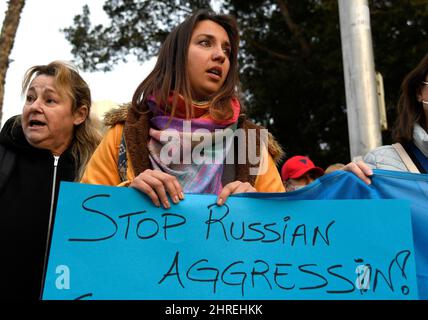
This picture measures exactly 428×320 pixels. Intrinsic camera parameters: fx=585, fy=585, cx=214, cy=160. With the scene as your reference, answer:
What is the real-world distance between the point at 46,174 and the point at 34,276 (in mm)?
440

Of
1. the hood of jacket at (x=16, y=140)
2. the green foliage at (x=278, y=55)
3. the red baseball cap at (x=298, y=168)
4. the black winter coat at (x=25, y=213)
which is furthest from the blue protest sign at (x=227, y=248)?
the green foliage at (x=278, y=55)

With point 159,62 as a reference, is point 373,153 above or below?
below

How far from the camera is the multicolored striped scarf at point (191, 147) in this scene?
79.5 inches

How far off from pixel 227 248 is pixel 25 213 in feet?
3.28

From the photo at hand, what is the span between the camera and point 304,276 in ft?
5.92

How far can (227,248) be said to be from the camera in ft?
5.98

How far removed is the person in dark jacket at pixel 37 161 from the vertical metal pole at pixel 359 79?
9.22ft

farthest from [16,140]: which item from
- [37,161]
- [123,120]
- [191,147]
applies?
[191,147]

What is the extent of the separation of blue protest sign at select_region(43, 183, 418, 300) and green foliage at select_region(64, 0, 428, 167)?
9.08m

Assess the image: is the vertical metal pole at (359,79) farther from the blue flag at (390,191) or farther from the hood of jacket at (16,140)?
the hood of jacket at (16,140)

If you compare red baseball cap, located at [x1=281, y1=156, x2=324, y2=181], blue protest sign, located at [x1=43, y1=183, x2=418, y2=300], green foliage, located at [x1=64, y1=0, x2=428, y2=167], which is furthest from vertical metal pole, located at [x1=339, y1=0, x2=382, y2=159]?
green foliage, located at [x1=64, y1=0, x2=428, y2=167]

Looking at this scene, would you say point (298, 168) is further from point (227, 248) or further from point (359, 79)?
point (227, 248)
